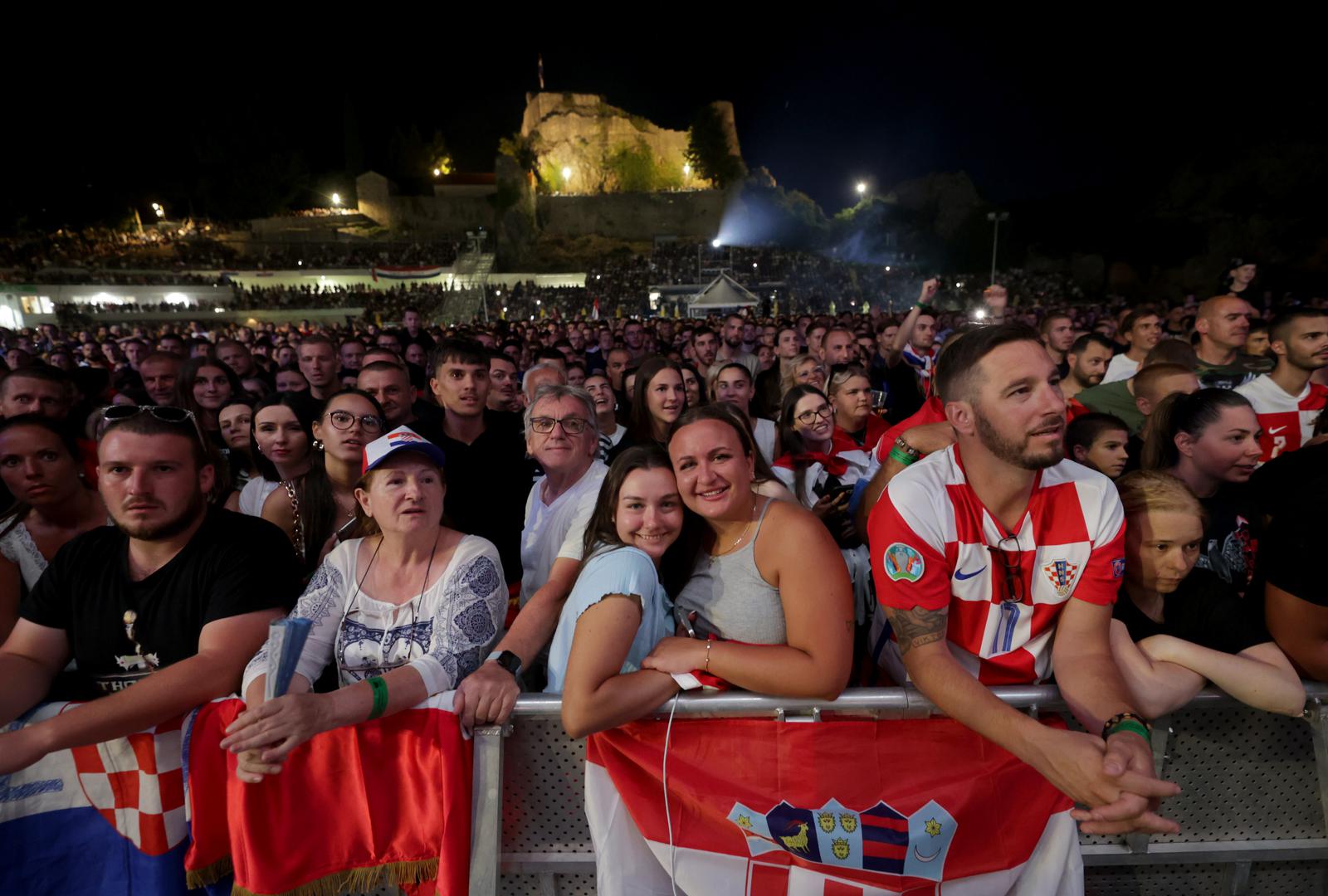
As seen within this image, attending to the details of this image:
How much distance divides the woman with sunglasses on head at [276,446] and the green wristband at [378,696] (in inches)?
77.0

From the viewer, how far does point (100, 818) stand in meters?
2.22

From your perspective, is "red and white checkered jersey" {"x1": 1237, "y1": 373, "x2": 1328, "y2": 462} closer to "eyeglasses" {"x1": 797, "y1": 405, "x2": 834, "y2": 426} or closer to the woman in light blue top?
"eyeglasses" {"x1": 797, "y1": 405, "x2": 834, "y2": 426}

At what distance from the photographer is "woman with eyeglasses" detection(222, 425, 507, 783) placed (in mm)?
2162

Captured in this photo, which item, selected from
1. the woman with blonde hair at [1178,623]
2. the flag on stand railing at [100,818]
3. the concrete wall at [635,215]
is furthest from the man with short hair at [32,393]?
the concrete wall at [635,215]

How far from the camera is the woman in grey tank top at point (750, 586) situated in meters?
1.94

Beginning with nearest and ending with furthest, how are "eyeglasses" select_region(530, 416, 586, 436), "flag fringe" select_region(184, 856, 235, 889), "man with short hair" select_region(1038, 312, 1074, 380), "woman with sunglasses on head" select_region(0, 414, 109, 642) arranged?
"flag fringe" select_region(184, 856, 235, 889)
"woman with sunglasses on head" select_region(0, 414, 109, 642)
"eyeglasses" select_region(530, 416, 586, 436)
"man with short hair" select_region(1038, 312, 1074, 380)

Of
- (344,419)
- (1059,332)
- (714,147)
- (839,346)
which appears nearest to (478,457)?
(344,419)

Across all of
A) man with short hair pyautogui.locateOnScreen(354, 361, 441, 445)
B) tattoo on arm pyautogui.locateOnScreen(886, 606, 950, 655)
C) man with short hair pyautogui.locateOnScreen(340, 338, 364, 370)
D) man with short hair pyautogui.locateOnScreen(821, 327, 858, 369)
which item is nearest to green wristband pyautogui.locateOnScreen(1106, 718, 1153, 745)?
tattoo on arm pyautogui.locateOnScreen(886, 606, 950, 655)

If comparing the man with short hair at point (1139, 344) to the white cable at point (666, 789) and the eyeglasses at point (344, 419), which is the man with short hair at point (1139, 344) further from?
the eyeglasses at point (344, 419)

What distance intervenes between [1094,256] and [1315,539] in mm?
44833

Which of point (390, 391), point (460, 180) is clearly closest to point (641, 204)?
point (460, 180)

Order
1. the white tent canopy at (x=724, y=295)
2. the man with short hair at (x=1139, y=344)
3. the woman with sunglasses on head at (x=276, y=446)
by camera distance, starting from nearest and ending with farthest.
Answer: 1. the woman with sunglasses on head at (x=276, y=446)
2. the man with short hair at (x=1139, y=344)
3. the white tent canopy at (x=724, y=295)

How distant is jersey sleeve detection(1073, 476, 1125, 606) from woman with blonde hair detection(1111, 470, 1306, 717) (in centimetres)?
20

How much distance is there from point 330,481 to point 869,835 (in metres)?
2.87
